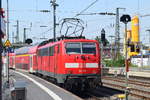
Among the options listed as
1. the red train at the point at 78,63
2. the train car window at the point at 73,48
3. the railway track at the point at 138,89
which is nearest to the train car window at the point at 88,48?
the red train at the point at 78,63

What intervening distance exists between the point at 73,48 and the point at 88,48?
30.6 inches

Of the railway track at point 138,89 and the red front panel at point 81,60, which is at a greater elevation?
the red front panel at point 81,60

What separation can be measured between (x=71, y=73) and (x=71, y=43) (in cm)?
165

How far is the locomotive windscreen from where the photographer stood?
18.6 meters

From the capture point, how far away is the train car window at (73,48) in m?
18.6

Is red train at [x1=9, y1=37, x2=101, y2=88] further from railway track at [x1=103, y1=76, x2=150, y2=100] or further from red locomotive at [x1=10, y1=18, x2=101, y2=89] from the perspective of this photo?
railway track at [x1=103, y1=76, x2=150, y2=100]

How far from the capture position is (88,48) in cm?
1872

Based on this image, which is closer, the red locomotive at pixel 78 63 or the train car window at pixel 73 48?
the red locomotive at pixel 78 63

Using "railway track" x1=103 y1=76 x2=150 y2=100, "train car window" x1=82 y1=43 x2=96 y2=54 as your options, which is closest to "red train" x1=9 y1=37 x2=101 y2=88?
"train car window" x1=82 y1=43 x2=96 y2=54

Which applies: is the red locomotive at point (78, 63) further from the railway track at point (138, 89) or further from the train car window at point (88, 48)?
the railway track at point (138, 89)

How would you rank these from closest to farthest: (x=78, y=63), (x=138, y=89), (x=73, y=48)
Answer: (x=78, y=63), (x=73, y=48), (x=138, y=89)

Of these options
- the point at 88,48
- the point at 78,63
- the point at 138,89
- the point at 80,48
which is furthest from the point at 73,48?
the point at 138,89

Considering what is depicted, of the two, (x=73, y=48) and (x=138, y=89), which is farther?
(x=138, y=89)

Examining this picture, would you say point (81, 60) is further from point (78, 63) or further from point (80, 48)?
point (80, 48)
